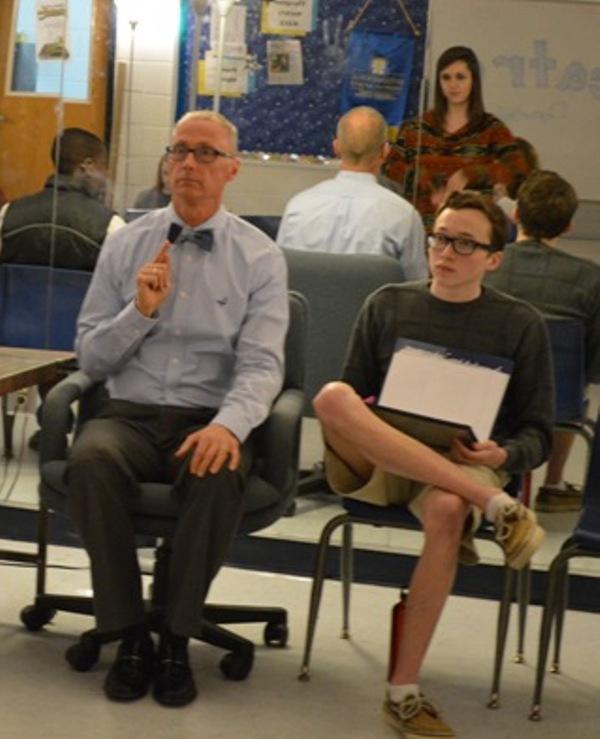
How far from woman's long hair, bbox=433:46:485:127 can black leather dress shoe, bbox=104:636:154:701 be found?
2117 millimetres

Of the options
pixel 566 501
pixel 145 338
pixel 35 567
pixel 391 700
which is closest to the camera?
pixel 391 700

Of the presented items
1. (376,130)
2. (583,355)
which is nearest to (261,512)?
(583,355)

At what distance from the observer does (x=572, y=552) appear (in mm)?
3451

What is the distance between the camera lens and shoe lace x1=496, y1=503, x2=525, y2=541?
3354mm

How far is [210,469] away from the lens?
134 inches

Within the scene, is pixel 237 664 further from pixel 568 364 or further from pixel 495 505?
pixel 568 364

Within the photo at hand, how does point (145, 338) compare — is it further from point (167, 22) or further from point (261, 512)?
point (167, 22)

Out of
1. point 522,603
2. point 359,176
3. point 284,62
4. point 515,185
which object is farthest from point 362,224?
point 522,603

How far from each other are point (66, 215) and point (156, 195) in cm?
30

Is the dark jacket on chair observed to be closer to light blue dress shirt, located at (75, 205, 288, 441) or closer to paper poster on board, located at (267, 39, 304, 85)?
paper poster on board, located at (267, 39, 304, 85)

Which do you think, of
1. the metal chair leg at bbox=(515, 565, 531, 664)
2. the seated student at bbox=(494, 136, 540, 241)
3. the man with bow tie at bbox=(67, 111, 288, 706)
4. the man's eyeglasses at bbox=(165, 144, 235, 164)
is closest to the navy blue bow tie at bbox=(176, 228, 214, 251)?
the man with bow tie at bbox=(67, 111, 288, 706)

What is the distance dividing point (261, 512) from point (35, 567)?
1.08 meters

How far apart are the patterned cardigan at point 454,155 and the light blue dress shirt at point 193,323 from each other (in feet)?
4.31

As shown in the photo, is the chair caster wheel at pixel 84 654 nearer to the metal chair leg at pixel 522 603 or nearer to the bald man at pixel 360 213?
the metal chair leg at pixel 522 603
